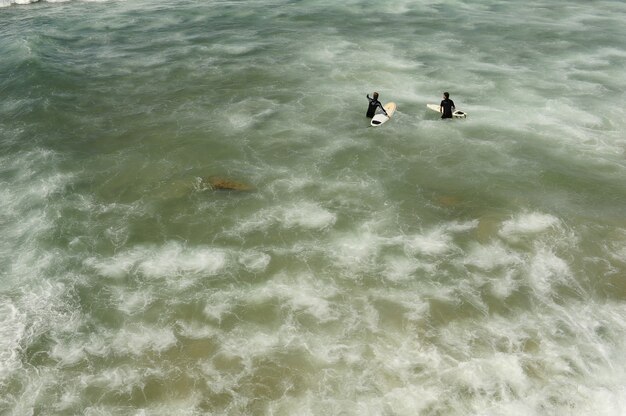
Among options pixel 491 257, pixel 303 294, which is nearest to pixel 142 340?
pixel 303 294

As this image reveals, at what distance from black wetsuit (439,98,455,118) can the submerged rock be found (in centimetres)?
949

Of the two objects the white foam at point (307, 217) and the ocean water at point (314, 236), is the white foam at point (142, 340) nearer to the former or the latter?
the ocean water at point (314, 236)

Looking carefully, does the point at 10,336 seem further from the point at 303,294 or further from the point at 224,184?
the point at 224,184

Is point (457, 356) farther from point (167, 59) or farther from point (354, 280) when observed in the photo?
point (167, 59)

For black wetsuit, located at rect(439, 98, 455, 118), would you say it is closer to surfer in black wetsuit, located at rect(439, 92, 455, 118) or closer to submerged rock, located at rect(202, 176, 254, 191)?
surfer in black wetsuit, located at rect(439, 92, 455, 118)

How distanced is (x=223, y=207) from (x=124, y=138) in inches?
289

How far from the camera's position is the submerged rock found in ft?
55.5

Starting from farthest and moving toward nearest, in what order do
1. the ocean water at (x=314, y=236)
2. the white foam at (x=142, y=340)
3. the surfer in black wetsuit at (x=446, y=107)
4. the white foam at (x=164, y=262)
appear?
the surfer in black wetsuit at (x=446, y=107) < the white foam at (x=164, y=262) < the white foam at (x=142, y=340) < the ocean water at (x=314, y=236)

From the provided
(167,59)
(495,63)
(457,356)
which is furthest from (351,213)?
(167,59)

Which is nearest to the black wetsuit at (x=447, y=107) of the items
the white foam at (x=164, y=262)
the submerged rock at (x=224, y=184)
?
the submerged rock at (x=224, y=184)

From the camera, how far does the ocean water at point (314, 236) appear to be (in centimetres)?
1057

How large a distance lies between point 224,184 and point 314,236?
4.47m

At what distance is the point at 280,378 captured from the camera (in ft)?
34.8

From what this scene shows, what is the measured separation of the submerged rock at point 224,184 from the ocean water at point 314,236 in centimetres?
13
